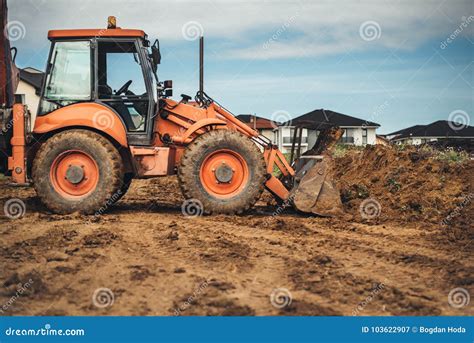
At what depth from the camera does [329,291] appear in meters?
4.95

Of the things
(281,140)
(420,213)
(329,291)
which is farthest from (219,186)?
(281,140)

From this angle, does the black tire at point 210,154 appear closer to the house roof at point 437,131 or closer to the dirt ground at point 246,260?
the dirt ground at point 246,260

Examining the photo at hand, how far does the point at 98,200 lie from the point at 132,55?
237cm

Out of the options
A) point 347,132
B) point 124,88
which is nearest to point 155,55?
point 124,88

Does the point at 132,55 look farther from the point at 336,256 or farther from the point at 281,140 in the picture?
the point at 281,140

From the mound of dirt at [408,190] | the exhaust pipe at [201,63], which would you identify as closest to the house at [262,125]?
the mound of dirt at [408,190]

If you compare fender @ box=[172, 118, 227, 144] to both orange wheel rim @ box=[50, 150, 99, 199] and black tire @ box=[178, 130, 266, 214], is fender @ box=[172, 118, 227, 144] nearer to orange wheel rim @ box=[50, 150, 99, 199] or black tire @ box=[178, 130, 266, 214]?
black tire @ box=[178, 130, 266, 214]
